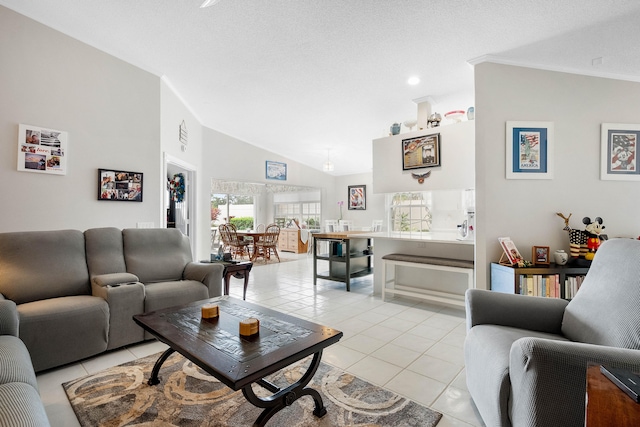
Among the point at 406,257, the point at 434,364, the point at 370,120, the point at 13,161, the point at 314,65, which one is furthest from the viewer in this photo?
the point at 370,120

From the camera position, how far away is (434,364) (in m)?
2.38

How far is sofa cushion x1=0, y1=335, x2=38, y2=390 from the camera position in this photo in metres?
1.35

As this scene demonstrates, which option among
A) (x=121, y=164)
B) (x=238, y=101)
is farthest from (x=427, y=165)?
(x=121, y=164)

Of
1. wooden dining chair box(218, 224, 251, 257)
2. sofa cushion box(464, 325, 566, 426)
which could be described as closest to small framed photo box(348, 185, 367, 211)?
wooden dining chair box(218, 224, 251, 257)

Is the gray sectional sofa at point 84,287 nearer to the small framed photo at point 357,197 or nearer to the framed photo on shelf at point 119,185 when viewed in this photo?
the framed photo on shelf at point 119,185

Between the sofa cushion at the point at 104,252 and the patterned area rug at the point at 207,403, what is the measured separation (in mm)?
1034

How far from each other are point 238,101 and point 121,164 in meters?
1.94

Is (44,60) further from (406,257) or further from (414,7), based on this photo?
(406,257)

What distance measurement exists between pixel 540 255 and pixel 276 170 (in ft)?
18.9

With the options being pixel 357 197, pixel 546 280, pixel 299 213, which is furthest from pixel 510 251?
pixel 299 213

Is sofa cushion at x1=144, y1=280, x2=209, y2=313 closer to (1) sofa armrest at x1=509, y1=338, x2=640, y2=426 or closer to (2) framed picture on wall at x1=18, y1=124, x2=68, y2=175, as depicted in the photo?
(2) framed picture on wall at x1=18, y1=124, x2=68, y2=175

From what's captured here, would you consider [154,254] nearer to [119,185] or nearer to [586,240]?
[119,185]

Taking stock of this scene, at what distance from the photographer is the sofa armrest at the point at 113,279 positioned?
2.65 m

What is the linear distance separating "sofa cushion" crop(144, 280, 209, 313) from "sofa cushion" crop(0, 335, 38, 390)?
102cm
